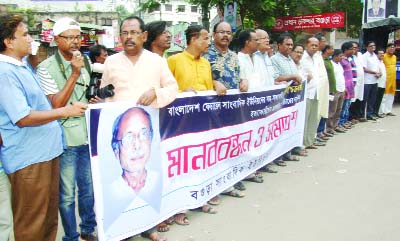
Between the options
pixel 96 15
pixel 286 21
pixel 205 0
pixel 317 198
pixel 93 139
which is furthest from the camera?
pixel 96 15

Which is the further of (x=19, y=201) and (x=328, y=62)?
(x=328, y=62)

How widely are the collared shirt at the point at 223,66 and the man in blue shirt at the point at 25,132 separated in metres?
1.93

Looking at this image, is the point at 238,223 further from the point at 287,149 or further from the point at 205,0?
the point at 205,0

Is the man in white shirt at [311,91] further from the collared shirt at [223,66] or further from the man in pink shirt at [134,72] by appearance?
the man in pink shirt at [134,72]

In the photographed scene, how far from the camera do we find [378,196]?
4.34 m

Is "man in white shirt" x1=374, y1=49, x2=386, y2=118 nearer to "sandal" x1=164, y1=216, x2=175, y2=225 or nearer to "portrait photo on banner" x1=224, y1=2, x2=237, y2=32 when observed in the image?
"portrait photo on banner" x1=224, y1=2, x2=237, y2=32

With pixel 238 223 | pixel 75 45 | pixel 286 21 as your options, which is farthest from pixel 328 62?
pixel 286 21

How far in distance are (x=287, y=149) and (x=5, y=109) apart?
165 inches

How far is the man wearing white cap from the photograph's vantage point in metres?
2.79

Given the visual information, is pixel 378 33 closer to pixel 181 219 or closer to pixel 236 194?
pixel 236 194

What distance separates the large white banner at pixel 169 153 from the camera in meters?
2.90

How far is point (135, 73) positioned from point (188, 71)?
0.86 meters

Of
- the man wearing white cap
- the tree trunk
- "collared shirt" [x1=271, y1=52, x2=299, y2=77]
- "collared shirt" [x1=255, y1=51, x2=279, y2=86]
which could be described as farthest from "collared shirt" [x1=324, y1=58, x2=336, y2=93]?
the tree trunk

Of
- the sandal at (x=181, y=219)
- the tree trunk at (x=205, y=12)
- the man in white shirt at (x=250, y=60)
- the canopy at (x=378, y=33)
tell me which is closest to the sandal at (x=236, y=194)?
the sandal at (x=181, y=219)
